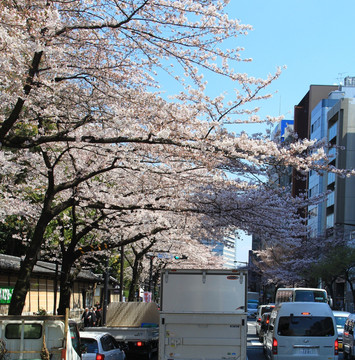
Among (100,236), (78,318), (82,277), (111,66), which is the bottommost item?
(78,318)

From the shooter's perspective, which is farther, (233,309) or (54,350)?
(233,309)

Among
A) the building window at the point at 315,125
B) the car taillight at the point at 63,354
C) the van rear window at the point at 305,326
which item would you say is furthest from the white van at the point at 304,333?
the building window at the point at 315,125

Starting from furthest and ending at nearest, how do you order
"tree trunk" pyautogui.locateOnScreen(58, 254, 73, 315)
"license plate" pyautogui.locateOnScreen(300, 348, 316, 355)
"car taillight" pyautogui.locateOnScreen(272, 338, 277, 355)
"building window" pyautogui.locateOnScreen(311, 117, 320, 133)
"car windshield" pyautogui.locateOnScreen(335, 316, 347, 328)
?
"building window" pyautogui.locateOnScreen(311, 117, 320, 133) < "car windshield" pyautogui.locateOnScreen(335, 316, 347, 328) < "tree trunk" pyautogui.locateOnScreen(58, 254, 73, 315) < "car taillight" pyautogui.locateOnScreen(272, 338, 277, 355) < "license plate" pyautogui.locateOnScreen(300, 348, 316, 355)

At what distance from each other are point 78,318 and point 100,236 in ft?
50.7

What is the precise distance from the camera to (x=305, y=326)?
17141mm

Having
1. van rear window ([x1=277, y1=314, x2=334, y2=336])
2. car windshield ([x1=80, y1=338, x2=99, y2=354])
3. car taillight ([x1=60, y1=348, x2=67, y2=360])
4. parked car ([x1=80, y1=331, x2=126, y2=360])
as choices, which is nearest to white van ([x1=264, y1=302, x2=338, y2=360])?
van rear window ([x1=277, y1=314, x2=334, y2=336])

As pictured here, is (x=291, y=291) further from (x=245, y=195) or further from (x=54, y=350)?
(x=54, y=350)

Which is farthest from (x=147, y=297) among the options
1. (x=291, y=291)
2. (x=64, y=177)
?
(x=64, y=177)

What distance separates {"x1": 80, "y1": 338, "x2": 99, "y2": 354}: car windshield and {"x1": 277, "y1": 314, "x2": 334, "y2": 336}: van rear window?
543 cm

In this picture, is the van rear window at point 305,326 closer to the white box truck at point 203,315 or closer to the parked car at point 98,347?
the white box truck at point 203,315

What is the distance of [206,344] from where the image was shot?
14469mm

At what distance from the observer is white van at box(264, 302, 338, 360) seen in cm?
1686

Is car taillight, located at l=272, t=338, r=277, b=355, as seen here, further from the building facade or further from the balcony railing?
the balcony railing

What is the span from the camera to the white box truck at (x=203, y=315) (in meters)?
14.4
